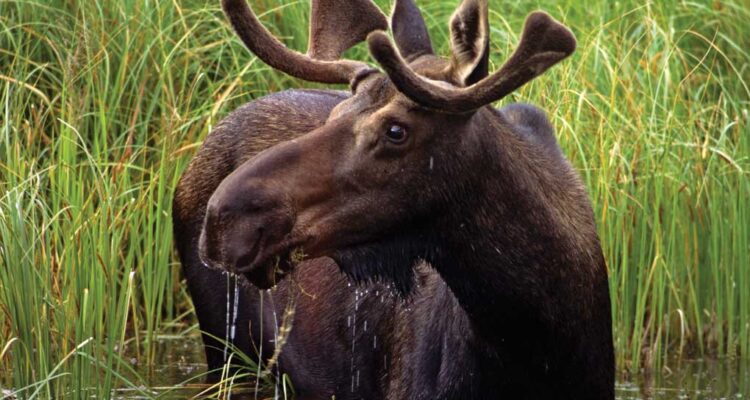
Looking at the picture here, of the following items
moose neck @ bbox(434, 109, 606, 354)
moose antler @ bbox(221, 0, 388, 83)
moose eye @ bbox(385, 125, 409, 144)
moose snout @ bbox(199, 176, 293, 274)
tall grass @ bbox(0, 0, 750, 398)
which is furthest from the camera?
tall grass @ bbox(0, 0, 750, 398)

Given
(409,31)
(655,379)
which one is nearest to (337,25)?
(409,31)

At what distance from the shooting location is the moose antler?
5070mm

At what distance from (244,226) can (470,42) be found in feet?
3.06

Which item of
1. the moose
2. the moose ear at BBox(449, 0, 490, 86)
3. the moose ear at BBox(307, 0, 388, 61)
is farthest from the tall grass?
the moose ear at BBox(449, 0, 490, 86)

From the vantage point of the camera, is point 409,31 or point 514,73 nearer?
point 514,73

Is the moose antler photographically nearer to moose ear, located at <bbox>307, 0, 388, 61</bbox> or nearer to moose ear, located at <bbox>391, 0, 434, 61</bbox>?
moose ear, located at <bbox>307, 0, 388, 61</bbox>

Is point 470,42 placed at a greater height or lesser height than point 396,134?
greater

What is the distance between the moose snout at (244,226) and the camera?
4340 mm

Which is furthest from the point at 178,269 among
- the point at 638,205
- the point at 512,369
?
the point at 512,369

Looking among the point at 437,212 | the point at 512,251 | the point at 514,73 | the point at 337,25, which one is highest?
the point at 337,25

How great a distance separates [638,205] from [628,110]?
587 millimetres

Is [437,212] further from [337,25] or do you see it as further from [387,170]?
[337,25]

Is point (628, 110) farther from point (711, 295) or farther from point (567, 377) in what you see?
point (567, 377)

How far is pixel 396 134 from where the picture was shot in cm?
454
